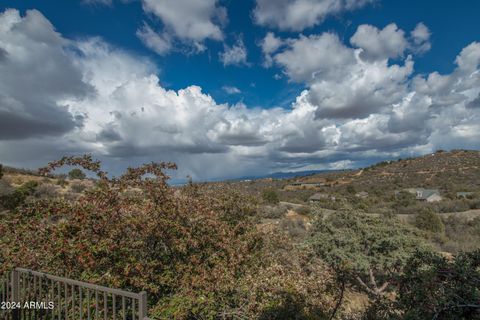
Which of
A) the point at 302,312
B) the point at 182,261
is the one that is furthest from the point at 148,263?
the point at 302,312

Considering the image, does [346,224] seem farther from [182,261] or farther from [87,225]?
[87,225]

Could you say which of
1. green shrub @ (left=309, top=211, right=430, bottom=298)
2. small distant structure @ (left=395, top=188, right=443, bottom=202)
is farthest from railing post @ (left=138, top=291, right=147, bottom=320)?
small distant structure @ (left=395, top=188, right=443, bottom=202)

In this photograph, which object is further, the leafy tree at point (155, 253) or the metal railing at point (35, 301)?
the leafy tree at point (155, 253)

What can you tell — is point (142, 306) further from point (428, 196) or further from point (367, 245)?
point (428, 196)

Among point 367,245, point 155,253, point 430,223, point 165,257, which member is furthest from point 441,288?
point 430,223

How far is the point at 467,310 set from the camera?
2.97m

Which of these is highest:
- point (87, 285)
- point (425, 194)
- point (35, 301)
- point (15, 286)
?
point (87, 285)

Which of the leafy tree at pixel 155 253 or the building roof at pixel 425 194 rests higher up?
the leafy tree at pixel 155 253

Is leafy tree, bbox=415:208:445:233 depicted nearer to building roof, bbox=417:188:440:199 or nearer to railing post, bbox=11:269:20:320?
building roof, bbox=417:188:440:199

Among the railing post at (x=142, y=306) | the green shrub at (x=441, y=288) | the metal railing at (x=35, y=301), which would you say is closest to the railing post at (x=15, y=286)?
the metal railing at (x=35, y=301)

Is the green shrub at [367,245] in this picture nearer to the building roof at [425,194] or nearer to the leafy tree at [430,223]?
the leafy tree at [430,223]

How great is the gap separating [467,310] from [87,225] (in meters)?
5.42

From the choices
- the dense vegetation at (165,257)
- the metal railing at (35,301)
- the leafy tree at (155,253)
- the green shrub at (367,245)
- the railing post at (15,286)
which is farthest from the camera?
the green shrub at (367,245)

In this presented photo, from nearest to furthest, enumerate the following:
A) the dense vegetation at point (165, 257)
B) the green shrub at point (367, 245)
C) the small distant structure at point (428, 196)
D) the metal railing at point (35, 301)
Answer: the metal railing at point (35, 301), the dense vegetation at point (165, 257), the green shrub at point (367, 245), the small distant structure at point (428, 196)
